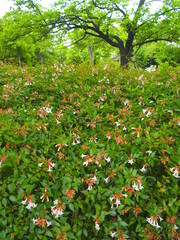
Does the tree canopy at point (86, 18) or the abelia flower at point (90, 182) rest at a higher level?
the tree canopy at point (86, 18)

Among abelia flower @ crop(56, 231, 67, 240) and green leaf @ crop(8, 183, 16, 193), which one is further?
green leaf @ crop(8, 183, 16, 193)

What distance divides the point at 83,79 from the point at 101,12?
805 cm

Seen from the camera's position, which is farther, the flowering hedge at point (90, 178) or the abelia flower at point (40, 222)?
the flowering hedge at point (90, 178)

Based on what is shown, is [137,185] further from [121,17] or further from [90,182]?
[121,17]

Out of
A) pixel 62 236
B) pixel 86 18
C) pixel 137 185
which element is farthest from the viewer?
pixel 86 18

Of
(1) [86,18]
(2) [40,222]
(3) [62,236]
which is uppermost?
(1) [86,18]

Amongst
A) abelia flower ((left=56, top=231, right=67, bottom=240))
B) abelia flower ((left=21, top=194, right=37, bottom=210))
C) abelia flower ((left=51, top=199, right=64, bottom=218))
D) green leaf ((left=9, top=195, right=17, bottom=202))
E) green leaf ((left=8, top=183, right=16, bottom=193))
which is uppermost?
green leaf ((left=8, top=183, right=16, bottom=193))

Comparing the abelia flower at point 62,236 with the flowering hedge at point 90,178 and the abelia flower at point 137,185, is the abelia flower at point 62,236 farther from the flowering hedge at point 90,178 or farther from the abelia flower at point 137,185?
the abelia flower at point 137,185

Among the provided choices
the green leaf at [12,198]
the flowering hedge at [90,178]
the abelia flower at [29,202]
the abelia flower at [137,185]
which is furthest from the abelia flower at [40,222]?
the abelia flower at [137,185]

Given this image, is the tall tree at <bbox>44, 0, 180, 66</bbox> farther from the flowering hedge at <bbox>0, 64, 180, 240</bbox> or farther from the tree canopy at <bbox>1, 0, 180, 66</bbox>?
the flowering hedge at <bbox>0, 64, 180, 240</bbox>

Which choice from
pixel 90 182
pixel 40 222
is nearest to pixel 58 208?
pixel 40 222

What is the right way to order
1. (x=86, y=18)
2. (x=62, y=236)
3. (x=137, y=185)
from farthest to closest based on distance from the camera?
(x=86, y=18)
(x=137, y=185)
(x=62, y=236)

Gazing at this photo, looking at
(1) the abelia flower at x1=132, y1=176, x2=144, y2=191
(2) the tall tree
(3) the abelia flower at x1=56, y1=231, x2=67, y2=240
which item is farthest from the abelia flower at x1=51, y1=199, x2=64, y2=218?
(2) the tall tree

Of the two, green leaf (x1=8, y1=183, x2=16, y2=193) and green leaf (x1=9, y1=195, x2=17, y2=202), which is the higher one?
green leaf (x1=8, y1=183, x2=16, y2=193)
